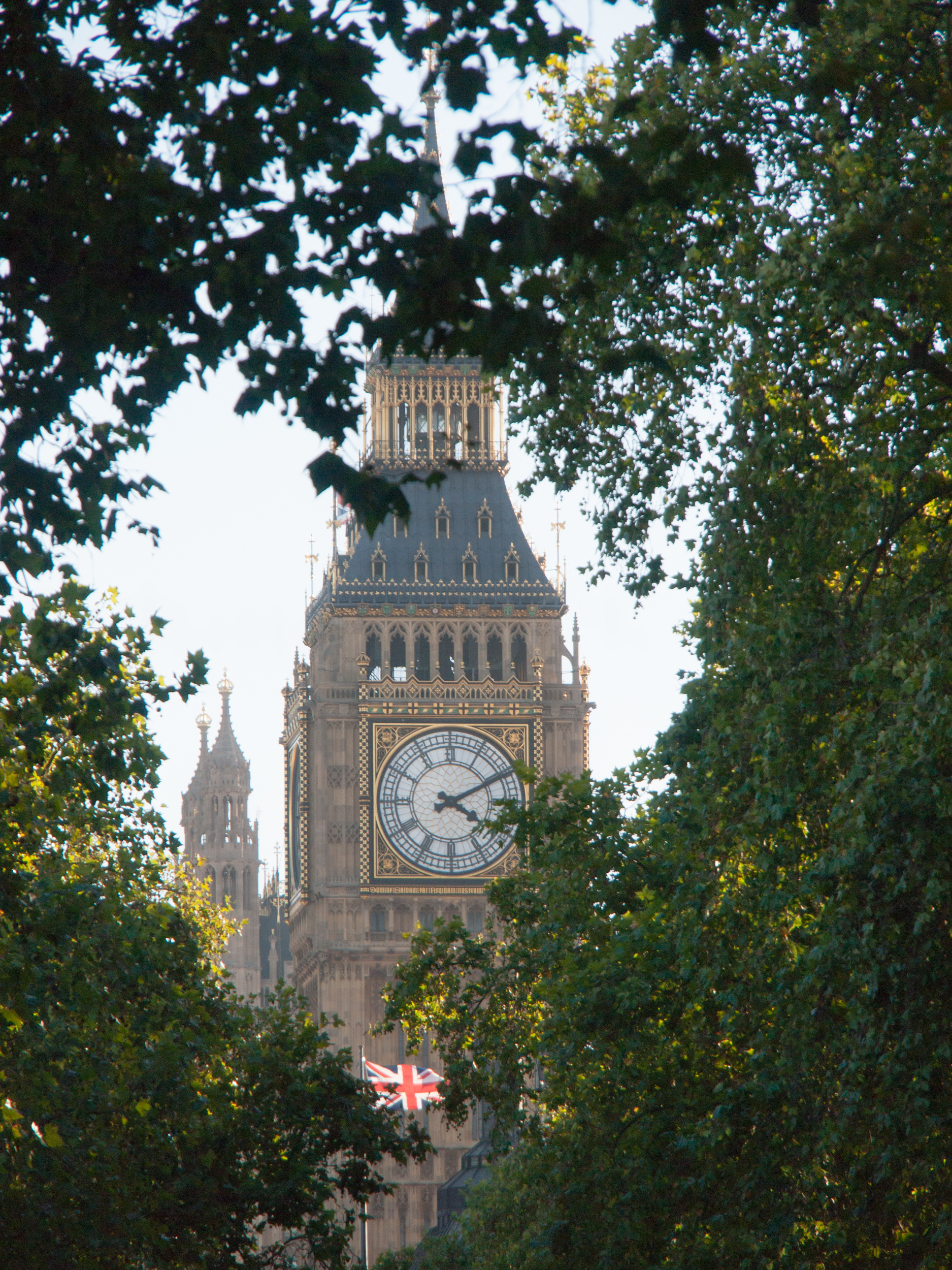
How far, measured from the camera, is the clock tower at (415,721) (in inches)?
3123

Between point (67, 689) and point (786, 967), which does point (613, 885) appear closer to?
point (786, 967)

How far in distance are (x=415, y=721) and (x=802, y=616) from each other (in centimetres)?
6085

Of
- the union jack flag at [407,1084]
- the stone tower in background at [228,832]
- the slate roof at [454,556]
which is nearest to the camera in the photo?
the union jack flag at [407,1084]

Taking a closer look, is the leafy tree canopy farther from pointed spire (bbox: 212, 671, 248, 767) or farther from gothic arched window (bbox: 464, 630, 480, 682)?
pointed spire (bbox: 212, 671, 248, 767)

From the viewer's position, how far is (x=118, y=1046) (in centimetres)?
2694

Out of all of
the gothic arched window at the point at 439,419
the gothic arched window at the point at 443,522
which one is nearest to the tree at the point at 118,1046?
the gothic arched window at the point at 439,419

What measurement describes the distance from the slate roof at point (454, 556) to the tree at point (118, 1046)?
43.7m

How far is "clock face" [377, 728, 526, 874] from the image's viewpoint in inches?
3083

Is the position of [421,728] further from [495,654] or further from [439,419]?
[439,419]

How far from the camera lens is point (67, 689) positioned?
51.6 feet

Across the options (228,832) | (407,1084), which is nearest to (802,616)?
(407,1084)

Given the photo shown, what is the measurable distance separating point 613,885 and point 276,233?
76.3 ft

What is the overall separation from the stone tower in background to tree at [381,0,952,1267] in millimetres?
90118

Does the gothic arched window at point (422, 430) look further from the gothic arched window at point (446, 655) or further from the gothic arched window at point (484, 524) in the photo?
the gothic arched window at point (446, 655)
